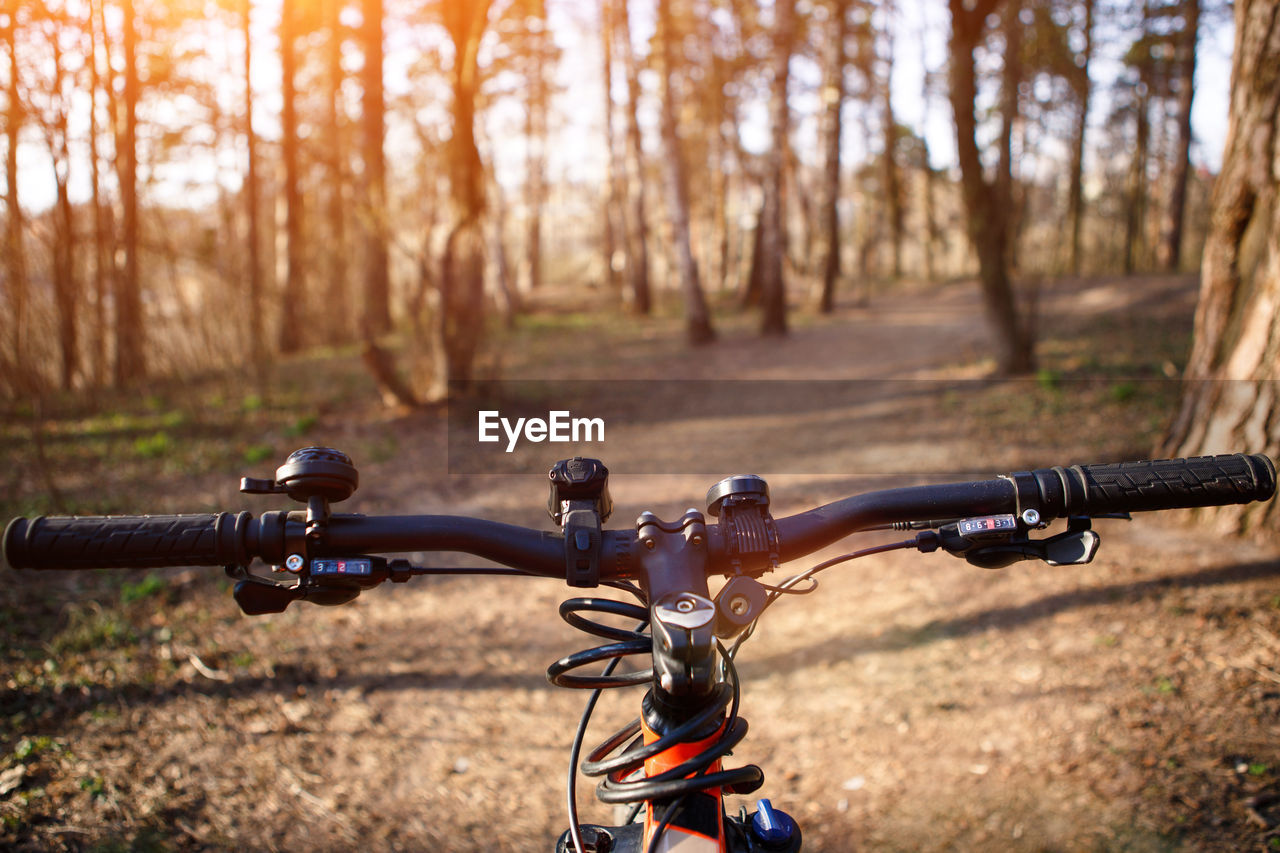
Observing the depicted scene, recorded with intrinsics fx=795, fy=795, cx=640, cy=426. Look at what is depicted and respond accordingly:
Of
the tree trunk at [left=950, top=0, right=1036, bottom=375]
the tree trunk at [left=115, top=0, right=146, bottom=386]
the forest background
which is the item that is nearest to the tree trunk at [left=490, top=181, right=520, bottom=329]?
the forest background

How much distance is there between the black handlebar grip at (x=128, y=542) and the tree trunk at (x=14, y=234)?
21.2 feet

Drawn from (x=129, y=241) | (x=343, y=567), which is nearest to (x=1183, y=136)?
(x=129, y=241)

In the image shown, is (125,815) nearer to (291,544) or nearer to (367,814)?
(367,814)

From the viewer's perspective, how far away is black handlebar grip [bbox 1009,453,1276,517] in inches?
61.1

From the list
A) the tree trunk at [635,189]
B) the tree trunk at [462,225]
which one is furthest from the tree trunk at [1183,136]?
the tree trunk at [462,225]

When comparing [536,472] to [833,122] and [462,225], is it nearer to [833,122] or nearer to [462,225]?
[462,225]

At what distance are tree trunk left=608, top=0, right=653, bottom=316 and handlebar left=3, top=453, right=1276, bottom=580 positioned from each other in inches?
685

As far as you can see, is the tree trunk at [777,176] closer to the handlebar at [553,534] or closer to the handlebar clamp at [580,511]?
the handlebar at [553,534]

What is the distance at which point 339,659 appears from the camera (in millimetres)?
4613

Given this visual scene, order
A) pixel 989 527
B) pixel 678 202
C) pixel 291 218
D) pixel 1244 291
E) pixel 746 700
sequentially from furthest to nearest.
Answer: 1. pixel 291 218
2. pixel 678 202
3. pixel 1244 291
4. pixel 746 700
5. pixel 989 527

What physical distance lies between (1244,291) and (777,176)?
11254mm

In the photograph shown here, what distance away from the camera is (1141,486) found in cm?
156

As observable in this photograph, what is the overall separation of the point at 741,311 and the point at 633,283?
2.83 m

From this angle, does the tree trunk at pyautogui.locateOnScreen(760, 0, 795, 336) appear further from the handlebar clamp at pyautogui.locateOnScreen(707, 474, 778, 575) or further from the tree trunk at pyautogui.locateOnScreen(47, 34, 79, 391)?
the handlebar clamp at pyautogui.locateOnScreen(707, 474, 778, 575)
